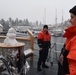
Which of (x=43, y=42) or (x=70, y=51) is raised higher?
(x=70, y=51)

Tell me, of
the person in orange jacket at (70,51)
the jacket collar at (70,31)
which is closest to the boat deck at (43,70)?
the person in orange jacket at (70,51)

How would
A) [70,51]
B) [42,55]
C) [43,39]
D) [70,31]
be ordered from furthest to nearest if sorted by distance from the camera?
[42,55], [43,39], [70,31], [70,51]

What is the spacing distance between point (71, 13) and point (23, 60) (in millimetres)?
2960

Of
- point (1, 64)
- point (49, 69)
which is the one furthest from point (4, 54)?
point (49, 69)

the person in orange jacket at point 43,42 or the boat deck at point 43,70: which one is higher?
the person in orange jacket at point 43,42

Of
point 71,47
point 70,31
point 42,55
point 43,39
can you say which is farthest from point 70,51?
point 42,55

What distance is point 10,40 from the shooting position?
5.40 meters

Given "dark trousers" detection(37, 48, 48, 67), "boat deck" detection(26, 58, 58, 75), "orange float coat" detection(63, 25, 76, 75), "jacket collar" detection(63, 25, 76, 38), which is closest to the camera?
"orange float coat" detection(63, 25, 76, 75)

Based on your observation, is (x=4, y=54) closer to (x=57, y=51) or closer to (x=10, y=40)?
(x=10, y=40)

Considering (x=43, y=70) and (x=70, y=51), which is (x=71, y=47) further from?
(x=43, y=70)

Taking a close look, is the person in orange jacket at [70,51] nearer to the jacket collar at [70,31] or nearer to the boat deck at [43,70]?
the jacket collar at [70,31]

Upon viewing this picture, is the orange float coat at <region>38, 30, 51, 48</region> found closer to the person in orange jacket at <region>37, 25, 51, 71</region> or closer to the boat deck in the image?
the person in orange jacket at <region>37, 25, 51, 71</region>

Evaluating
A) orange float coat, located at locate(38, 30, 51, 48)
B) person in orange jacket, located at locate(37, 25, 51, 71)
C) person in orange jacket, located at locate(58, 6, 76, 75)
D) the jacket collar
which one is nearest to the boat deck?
person in orange jacket, located at locate(37, 25, 51, 71)

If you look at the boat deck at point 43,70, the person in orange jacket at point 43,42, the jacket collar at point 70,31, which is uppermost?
the jacket collar at point 70,31
